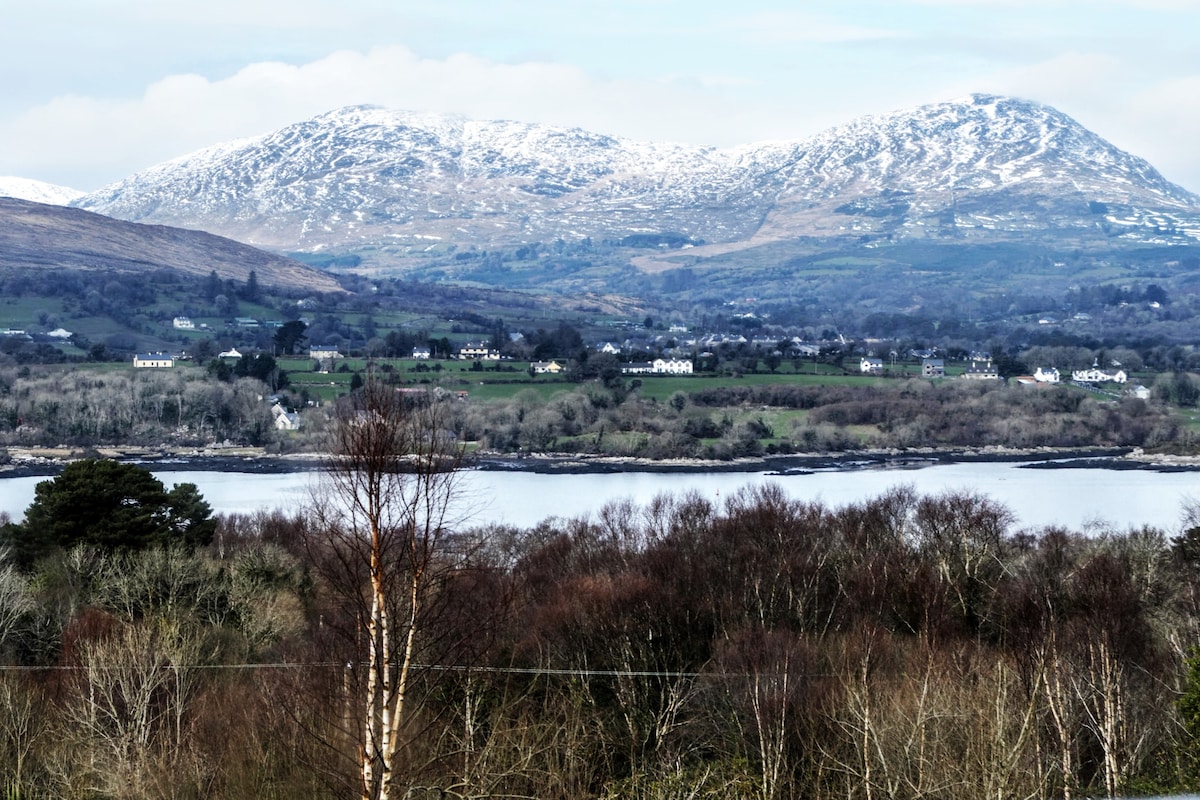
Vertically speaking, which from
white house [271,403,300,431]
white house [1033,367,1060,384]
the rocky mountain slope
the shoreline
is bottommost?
the shoreline

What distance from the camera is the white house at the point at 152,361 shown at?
53.5 metres

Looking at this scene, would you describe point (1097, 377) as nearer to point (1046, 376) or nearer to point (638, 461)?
point (1046, 376)

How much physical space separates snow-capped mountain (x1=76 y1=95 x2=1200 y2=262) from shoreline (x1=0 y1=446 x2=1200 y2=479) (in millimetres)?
103224

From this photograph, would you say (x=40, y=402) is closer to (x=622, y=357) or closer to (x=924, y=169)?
(x=622, y=357)

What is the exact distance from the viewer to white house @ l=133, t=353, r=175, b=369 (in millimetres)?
53500

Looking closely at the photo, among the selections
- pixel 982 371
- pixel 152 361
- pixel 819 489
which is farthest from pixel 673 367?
pixel 819 489

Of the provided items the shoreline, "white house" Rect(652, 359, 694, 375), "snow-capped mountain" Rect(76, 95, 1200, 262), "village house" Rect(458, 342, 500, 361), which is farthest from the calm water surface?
"snow-capped mountain" Rect(76, 95, 1200, 262)

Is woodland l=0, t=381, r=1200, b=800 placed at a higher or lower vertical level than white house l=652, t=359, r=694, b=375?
lower

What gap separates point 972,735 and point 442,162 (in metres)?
179

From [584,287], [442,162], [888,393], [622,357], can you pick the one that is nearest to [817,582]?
[888,393]

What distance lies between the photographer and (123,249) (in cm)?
10038

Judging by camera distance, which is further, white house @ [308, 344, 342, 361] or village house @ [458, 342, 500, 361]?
village house @ [458, 342, 500, 361]

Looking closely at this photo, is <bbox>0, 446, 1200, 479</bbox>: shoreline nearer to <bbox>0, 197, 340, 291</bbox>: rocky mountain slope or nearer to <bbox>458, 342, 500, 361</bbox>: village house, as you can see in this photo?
<bbox>458, 342, 500, 361</bbox>: village house

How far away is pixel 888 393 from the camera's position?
165 feet
